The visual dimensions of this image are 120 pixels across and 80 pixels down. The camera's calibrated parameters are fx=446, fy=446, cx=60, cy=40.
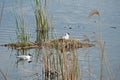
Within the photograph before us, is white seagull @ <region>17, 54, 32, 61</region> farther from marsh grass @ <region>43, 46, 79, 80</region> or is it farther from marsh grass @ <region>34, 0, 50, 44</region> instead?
marsh grass @ <region>34, 0, 50, 44</region>

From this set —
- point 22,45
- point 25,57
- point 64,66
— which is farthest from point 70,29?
point 64,66

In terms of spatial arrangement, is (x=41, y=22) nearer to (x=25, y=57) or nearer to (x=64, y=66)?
(x=25, y=57)

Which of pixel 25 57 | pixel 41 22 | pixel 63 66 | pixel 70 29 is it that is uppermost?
pixel 41 22

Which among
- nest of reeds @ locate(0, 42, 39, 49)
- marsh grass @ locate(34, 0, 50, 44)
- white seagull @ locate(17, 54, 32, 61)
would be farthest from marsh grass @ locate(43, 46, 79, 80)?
marsh grass @ locate(34, 0, 50, 44)

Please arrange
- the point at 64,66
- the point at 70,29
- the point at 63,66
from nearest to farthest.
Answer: the point at 64,66 < the point at 63,66 < the point at 70,29

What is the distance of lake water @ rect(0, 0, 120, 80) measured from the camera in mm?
6590

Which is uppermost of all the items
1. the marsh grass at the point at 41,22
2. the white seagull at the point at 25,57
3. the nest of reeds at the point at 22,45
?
the marsh grass at the point at 41,22

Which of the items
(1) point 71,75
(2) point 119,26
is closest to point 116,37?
(2) point 119,26

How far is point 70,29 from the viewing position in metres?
11.0

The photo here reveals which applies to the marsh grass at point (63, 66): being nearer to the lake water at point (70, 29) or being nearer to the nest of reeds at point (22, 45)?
the lake water at point (70, 29)

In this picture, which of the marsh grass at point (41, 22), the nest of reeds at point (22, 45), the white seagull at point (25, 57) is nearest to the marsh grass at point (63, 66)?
the white seagull at point (25, 57)

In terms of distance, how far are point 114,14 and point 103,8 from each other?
155 centimetres

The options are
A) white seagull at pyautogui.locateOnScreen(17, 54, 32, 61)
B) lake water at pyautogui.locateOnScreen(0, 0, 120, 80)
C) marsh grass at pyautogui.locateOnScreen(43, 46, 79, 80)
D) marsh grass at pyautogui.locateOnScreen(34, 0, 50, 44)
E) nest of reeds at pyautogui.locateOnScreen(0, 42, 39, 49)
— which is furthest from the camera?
marsh grass at pyautogui.locateOnScreen(34, 0, 50, 44)

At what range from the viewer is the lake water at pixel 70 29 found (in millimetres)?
6590
